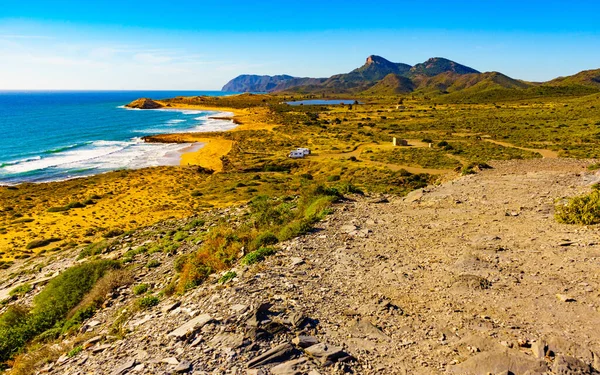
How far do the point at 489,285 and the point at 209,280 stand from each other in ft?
28.6

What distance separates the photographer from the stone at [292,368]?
23.2ft

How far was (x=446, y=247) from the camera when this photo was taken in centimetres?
1307

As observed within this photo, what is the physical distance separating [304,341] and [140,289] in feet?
28.9

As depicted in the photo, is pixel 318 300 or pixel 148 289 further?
pixel 148 289

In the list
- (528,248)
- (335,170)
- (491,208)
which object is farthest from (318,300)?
(335,170)

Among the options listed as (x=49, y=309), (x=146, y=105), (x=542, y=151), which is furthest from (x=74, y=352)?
(x=146, y=105)

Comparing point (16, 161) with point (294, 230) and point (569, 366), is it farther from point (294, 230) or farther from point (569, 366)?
point (569, 366)

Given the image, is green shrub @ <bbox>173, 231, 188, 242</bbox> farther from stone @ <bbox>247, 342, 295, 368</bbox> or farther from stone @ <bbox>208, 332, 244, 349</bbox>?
stone @ <bbox>247, 342, 295, 368</bbox>

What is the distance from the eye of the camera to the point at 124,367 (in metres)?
8.02

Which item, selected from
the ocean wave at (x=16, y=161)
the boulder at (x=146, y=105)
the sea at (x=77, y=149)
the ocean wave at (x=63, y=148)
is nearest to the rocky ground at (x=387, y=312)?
the sea at (x=77, y=149)

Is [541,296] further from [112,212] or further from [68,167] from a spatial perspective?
[68,167]

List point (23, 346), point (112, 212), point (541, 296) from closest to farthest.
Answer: point (541, 296)
point (23, 346)
point (112, 212)

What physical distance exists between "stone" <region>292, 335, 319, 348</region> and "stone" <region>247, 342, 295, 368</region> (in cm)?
21

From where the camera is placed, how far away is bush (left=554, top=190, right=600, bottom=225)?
45.2ft
